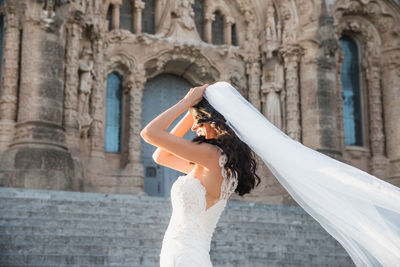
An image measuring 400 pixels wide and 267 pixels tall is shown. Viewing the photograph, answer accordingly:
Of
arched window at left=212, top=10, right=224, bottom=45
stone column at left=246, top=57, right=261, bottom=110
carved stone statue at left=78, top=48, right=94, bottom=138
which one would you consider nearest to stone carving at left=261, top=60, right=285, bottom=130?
stone column at left=246, top=57, right=261, bottom=110

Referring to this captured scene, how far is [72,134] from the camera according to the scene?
13.2m

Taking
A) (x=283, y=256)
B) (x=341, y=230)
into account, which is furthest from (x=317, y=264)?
(x=341, y=230)

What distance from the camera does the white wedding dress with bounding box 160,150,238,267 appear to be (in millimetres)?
3115

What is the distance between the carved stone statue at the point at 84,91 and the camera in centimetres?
1373

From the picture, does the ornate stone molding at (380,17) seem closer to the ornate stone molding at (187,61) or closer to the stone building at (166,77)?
the stone building at (166,77)

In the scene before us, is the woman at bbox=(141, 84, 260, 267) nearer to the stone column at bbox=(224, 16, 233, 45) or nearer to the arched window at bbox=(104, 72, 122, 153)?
the arched window at bbox=(104, 72, 122, 153)

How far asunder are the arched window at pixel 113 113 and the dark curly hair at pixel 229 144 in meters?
12.0

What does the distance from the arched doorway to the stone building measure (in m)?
0.03

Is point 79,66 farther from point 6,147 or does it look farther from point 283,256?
point 283,256

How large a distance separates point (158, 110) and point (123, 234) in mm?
7674

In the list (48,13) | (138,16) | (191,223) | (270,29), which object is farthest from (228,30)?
(191,223)

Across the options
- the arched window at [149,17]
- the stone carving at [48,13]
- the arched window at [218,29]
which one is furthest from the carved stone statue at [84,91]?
the arched window at [218,29]

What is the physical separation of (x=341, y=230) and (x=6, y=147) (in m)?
10.4

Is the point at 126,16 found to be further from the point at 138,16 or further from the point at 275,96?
the point at 275,96
